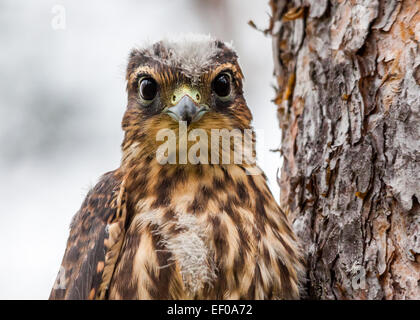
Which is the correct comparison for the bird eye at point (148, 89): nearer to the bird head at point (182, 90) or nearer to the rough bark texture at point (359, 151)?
the bird head at point (182, 90)

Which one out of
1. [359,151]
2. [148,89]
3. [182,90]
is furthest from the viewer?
[148,89]

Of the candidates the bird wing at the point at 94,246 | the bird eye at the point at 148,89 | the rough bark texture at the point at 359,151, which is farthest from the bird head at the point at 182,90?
the rough bark texture at the point at 359,151

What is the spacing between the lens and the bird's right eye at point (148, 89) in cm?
327

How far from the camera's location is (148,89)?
3.29 metres

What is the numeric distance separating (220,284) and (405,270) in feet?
3.06

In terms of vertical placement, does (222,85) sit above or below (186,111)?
above

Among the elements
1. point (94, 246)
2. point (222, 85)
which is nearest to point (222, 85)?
point (222, 85)

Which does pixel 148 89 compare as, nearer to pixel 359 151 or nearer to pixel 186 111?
pixel 186 111

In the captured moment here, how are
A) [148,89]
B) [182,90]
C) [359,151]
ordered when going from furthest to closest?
[148,89] → [182,90] → [359,151]

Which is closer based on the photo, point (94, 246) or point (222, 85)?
point (94, 246)

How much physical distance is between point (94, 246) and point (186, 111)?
3.07 ft

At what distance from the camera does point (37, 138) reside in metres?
6.96
